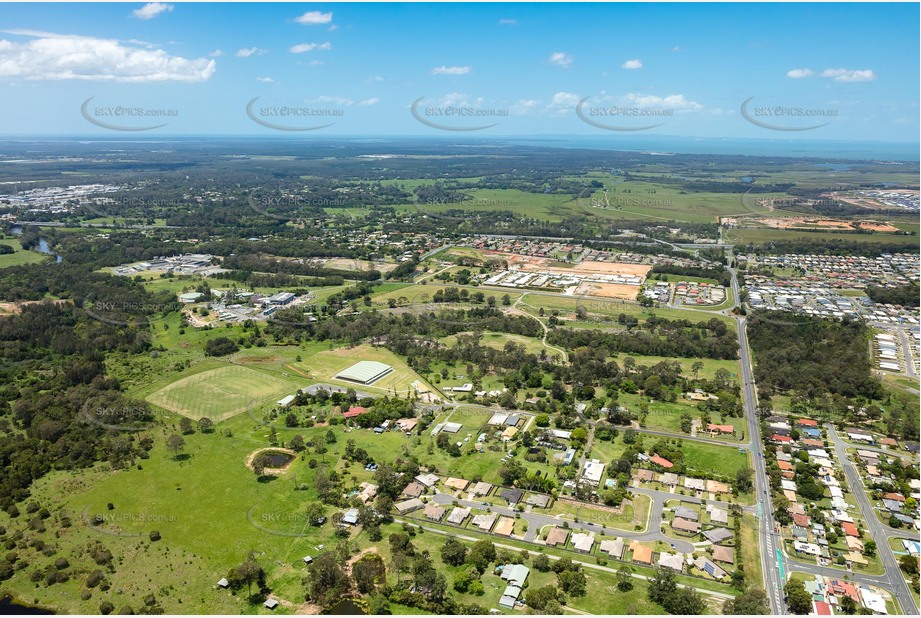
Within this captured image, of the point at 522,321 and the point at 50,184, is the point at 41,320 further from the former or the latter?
the point at 50,184

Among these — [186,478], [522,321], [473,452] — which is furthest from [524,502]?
[522,321]

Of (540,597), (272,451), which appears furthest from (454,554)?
(272,451)

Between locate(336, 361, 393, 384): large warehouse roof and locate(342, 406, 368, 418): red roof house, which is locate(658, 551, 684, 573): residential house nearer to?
locate(342, 406, 368, 418): red roof house

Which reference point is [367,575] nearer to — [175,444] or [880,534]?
[175,444]

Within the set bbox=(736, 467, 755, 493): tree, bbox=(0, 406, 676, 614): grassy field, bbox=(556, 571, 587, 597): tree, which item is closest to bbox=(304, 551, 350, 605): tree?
bbox=(0, 406, 676, 614): grassy field

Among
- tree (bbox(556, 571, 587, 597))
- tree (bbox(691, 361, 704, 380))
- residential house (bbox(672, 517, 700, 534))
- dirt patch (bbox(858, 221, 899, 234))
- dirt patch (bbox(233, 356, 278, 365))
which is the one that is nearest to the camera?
tree (bbox(556, 571, 587, 597))

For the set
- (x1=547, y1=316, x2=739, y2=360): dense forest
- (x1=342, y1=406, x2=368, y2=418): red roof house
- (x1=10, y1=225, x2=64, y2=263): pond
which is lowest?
(x1=342, y1=406, x2=368, y2=418): red roof house
